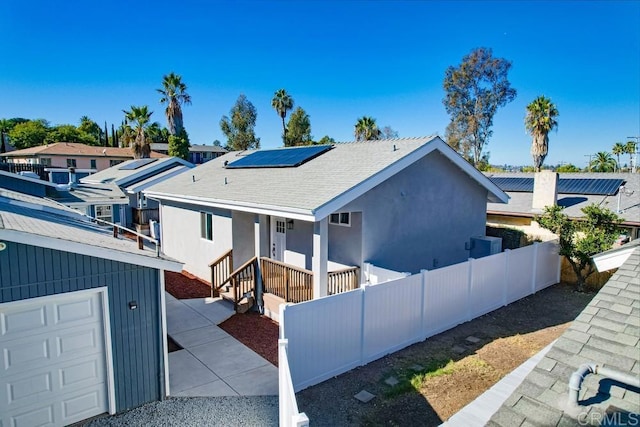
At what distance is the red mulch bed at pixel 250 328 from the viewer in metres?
8.80

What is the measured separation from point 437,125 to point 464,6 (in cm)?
2254

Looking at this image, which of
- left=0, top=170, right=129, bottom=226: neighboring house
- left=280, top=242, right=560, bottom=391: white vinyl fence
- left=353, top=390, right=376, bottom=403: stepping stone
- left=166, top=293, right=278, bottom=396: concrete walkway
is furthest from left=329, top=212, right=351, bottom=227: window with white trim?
left=0, top=170, right=129, bottom=226: neighboring house

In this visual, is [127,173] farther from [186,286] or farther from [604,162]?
[604,162]

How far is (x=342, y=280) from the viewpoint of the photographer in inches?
397

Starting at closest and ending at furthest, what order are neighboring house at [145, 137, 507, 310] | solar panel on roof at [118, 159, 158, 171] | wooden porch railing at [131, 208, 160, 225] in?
neighboring house at [145, 137, 507, 310] → wooden porch railing at [131, 208, 160, 225] → solar panel on roof at [118, 159, 158, 171]

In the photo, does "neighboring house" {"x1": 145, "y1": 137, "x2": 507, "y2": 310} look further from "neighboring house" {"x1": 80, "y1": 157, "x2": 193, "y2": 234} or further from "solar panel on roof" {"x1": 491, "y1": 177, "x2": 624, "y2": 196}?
"neighboring house" {"x1": 80, "y1": 157, "x2": 193, "y2": 234}

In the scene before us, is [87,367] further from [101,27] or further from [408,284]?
[101,27]

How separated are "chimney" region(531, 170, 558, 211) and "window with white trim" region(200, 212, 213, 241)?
13.5 m

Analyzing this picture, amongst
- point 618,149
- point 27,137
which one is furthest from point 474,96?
point 27,137

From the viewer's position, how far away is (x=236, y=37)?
2516 centimetres

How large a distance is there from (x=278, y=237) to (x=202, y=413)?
739cm

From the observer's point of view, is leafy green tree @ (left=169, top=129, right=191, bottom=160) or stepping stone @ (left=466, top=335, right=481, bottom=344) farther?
leafy green tree @ (left=169, top=129, right=191, bottom=160)

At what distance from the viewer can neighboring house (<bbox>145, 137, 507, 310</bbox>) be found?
9562 millimetres

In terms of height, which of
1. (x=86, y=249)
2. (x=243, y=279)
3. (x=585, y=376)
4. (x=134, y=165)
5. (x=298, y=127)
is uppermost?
(x=298, y=127)
